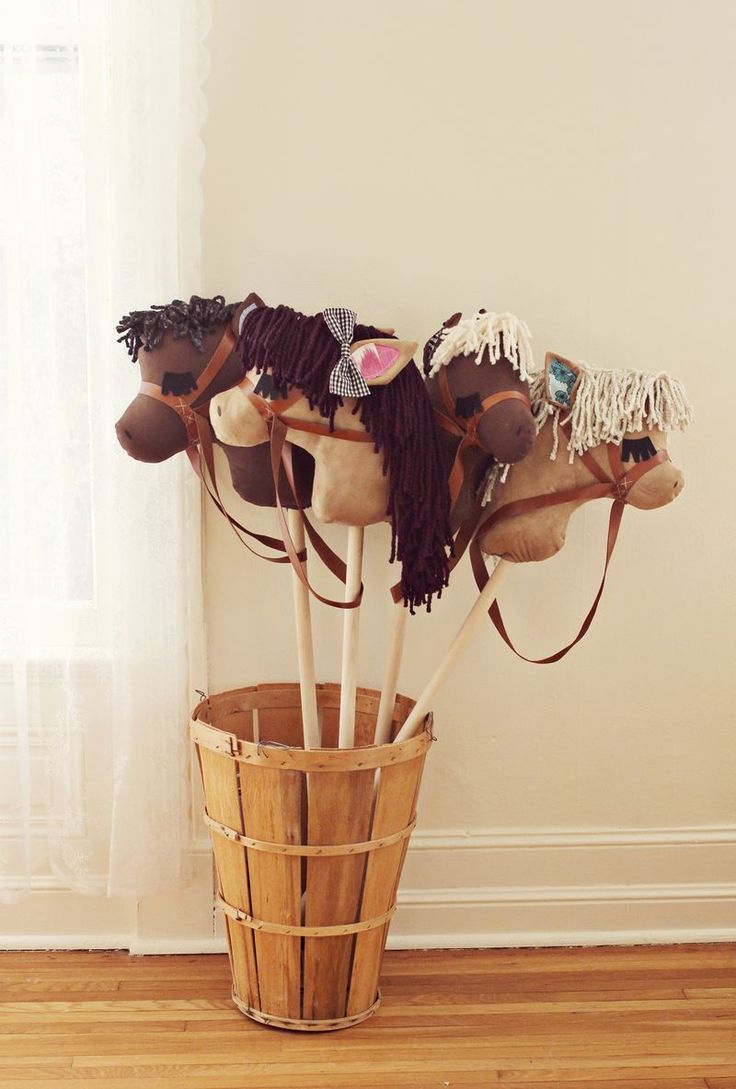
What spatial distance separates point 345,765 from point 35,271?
3.18 feet

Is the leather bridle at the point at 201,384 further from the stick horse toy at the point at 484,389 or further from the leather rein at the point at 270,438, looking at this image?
the stick horse toy at the point at 484,389

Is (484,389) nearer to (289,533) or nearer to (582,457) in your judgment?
(582,457)

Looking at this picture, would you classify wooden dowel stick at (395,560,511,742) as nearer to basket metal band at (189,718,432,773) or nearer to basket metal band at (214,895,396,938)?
basket metal band at (189,718,432,773)

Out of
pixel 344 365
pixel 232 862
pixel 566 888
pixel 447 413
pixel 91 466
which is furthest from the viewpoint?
pixel 566 888

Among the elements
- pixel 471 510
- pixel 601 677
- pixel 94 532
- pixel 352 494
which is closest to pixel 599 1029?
pixel 601 677

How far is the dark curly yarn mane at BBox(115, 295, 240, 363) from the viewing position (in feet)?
5.33

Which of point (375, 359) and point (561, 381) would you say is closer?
point (375, 359)

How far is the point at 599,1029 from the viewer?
1.77m

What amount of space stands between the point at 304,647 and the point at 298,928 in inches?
17.8

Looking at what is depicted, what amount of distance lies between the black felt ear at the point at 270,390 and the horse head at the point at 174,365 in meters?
0.12

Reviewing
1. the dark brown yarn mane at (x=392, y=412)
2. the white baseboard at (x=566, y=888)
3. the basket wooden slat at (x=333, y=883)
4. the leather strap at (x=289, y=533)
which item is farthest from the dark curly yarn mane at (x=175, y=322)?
the white baseboard at (x=566, y=888)

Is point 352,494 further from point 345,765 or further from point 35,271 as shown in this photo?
point 35,271

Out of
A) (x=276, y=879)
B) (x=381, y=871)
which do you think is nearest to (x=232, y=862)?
(x=276, y=879)

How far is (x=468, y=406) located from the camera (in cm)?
155
